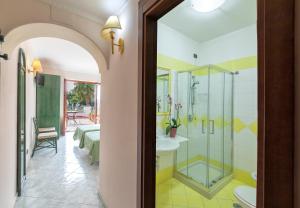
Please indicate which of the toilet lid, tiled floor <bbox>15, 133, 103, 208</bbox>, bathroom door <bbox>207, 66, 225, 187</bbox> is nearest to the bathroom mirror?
bathroom door <bbox>207, 66, 225, 187</bbox>

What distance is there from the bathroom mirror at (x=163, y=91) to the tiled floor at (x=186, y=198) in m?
1.26

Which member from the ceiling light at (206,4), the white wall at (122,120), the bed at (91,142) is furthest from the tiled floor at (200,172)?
the ceiling light at (206,4)

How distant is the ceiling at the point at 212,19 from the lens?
2.25 m

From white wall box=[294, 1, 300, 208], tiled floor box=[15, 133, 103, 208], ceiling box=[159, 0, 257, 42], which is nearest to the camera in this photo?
white wall box=[294, 1, 300, 208]

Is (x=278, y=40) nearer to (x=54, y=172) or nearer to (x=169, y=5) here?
(x=169, y=5)

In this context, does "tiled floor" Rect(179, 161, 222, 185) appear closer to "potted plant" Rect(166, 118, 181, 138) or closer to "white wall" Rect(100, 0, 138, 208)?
"potted plant" Rect(166, 118, 181, 138)

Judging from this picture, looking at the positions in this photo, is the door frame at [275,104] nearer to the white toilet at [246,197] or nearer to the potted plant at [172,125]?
the white toilet at [246,197]

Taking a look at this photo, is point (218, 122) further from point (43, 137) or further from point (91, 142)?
point (43, 137)

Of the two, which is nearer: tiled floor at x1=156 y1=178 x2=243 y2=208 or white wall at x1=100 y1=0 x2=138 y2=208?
white wall at x1=100 y1=0 x2=138 y2=208

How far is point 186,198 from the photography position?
242cm

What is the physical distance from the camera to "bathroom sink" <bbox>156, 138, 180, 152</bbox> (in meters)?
2.54

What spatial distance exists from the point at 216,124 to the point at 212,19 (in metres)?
1.81

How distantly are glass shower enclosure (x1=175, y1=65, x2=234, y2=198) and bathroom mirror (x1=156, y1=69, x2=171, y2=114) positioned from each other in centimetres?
27

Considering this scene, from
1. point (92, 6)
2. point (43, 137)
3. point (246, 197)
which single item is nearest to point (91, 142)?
point (43, 137)
